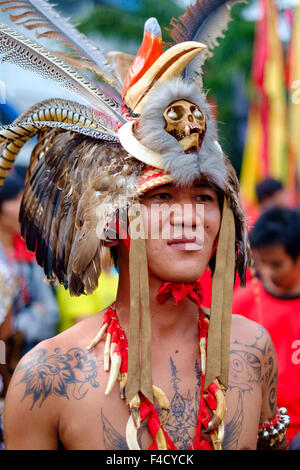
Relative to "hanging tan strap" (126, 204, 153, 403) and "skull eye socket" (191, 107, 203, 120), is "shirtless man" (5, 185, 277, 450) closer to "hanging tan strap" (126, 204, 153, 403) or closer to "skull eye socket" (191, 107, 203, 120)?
"hanging tan strap" (126, 204, 153, 403)

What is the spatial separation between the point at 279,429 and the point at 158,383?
0.73 meters

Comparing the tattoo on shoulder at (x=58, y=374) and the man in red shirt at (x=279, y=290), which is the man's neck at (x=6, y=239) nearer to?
the man in red shirt at (x=279, y=290)

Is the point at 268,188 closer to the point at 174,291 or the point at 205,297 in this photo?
the point at 205,297

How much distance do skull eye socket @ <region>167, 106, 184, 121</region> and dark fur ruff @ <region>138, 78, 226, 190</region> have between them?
3 centimetres

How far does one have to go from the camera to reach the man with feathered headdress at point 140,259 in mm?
2154

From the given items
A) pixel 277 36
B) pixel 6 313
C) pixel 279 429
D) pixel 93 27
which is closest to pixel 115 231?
pixel 279 429

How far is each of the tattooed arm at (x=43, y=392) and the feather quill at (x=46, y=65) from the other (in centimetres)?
104

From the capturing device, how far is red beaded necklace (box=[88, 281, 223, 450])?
83.9 inches

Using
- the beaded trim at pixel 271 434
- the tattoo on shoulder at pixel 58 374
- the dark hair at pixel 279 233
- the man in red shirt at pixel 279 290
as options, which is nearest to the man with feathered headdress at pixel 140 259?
the tattoo on shoulder at pixel 58 374

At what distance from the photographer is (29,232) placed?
8.48 ft

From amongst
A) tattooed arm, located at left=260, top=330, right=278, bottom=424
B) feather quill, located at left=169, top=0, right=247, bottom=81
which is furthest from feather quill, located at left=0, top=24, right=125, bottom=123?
tattooed arm, located at left=260, top=330, right=278, bottom=424

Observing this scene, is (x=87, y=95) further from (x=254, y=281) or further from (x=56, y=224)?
(x=254, y=281)

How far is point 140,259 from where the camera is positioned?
2.19 metres

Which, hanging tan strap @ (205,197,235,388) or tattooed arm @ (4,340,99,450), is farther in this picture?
hanging tan strap @ (205,197,235,388)
